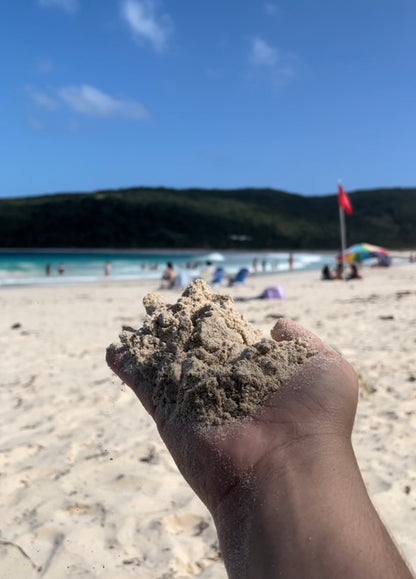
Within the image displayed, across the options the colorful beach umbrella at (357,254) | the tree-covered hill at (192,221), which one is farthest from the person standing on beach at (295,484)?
the tree-covered hill at (192,221)

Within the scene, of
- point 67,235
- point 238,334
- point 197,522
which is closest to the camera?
point 238,334

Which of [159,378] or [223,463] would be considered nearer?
[223,463]

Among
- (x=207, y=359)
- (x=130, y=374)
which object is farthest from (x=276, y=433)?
(x=130, y=374)

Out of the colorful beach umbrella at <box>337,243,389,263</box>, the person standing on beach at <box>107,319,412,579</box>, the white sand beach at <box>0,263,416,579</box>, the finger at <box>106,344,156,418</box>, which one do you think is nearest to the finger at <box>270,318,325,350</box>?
the person standing on beach at <box>107,319,412,579</box>

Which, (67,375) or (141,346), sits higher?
(141,346)

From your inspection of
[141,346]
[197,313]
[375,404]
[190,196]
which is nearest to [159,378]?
[141,346]

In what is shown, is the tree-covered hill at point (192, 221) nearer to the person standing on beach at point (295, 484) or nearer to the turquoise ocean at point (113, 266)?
the turquoise ocean at point (113, 266)

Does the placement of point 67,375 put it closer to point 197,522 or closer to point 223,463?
point 197,522

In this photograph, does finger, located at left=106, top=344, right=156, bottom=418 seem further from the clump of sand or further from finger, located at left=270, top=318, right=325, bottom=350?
finger, located at left=270, top=318, right=325, bottom=350
